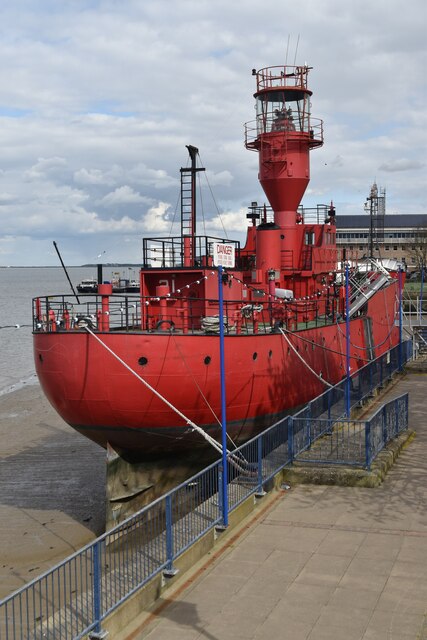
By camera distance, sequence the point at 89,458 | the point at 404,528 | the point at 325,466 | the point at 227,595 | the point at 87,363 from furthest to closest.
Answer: the point at 89,458 → the point at 87,363 → the point at 325,466 → the point at 404,528 → the point at 227,595

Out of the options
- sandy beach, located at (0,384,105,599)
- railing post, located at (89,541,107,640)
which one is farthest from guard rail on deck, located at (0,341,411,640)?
sandy beach, located at (0,384,105,599)

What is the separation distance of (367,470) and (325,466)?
33.7 inches

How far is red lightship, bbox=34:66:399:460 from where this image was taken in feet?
53.0

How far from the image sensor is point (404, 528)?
11.6 metres

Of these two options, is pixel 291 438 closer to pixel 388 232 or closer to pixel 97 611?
pixel 97 611

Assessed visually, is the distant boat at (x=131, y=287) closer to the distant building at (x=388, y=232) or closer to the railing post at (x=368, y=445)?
the railing post at (x=368, y=445)

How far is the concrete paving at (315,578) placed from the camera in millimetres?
8570

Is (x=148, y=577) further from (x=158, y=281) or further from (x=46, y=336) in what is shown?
(x=158, y=281)

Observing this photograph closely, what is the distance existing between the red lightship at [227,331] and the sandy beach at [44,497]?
300cm

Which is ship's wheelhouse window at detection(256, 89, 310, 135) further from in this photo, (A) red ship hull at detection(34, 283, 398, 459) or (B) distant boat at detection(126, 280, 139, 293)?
(A) red ship hull at detection(34, 283, 398, 459)

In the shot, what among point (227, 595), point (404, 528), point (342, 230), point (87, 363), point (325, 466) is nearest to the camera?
point (227, 595)

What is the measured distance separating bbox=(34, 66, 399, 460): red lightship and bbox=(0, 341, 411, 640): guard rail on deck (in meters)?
2.02

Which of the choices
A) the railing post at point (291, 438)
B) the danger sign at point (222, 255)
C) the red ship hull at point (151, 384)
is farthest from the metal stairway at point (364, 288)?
the danger sign at point (222, 255)

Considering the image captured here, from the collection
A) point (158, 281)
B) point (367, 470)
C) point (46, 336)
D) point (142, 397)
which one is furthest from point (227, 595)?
point (158, 281)
